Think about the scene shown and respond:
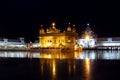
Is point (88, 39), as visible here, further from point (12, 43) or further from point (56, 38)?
point (12, 43)

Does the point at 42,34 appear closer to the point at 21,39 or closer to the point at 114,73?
the point at 21,39

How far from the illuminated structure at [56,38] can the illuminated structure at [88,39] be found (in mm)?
5934

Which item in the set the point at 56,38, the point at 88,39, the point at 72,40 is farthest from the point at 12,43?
the point at 88,39

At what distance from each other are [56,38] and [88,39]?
9982 mm

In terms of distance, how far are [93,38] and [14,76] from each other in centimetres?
6258

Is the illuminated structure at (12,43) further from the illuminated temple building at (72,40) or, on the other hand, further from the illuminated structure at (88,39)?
the illuminated structure at (88,39)

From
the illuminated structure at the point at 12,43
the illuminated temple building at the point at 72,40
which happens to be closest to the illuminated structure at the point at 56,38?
the illuminated temple building at the point at 72,40

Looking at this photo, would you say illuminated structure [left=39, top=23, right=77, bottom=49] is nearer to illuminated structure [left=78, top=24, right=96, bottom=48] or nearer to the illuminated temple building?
the illuminated temple building

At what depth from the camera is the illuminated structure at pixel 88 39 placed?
259 ft

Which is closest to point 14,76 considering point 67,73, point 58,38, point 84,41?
point 67,73

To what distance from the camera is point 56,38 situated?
7262cm

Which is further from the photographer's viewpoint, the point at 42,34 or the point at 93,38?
the point at 93,38

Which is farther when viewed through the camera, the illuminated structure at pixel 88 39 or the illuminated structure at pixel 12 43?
the illuminated structure at pixel 12 43

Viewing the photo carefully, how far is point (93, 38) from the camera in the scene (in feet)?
263
